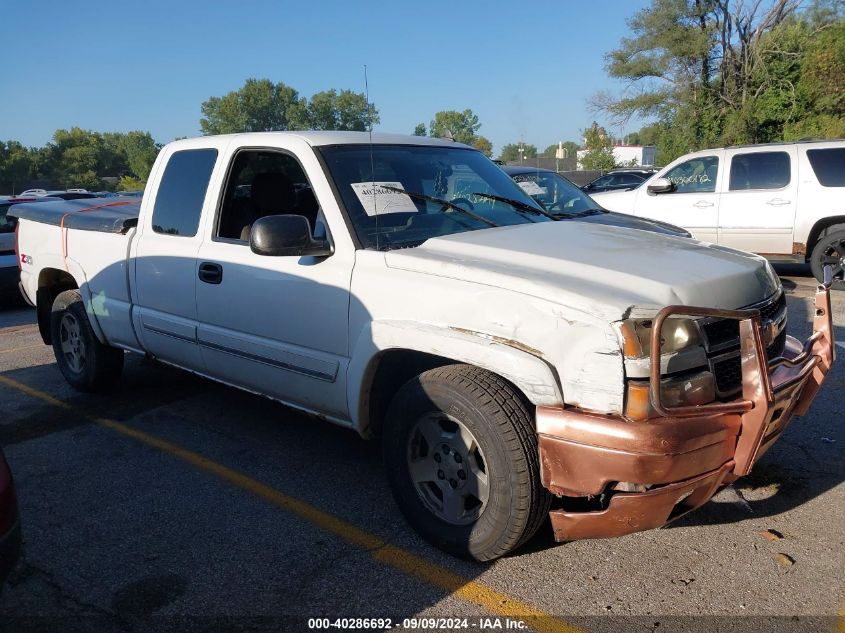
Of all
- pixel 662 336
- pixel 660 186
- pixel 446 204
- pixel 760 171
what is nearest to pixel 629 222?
pixel 660 186

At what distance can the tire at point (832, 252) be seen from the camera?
29.6ft

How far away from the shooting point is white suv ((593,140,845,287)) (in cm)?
916

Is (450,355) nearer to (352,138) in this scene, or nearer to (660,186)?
(352,138)

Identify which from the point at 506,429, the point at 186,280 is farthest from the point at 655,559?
the point at 186,280

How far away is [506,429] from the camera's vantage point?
2838 millimetres

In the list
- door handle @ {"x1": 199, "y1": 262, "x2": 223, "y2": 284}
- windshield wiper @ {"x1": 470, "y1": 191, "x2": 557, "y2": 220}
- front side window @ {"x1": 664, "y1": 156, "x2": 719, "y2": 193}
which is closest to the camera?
door handle @ {"x1": 199, "y1": 262, "x2": 223, "y2": 284}

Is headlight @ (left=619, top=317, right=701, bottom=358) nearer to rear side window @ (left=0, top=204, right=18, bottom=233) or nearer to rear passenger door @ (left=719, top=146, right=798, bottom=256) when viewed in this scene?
rear passenger door @ (left=719, top=146, right=798, bottom=256)

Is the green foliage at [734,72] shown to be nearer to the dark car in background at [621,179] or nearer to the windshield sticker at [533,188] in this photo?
the dark car in background at [621,179]

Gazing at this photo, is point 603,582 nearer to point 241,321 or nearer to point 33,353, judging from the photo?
point 241,321

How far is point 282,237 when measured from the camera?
11.3ft

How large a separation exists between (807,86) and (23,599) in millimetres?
32519

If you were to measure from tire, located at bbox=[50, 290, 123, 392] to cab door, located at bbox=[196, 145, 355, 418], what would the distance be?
65.5 inches

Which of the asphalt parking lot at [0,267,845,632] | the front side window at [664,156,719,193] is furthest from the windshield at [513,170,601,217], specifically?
the asphalt parking lot at [0,267,845,632]

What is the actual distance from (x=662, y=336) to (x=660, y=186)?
8.02 meters
